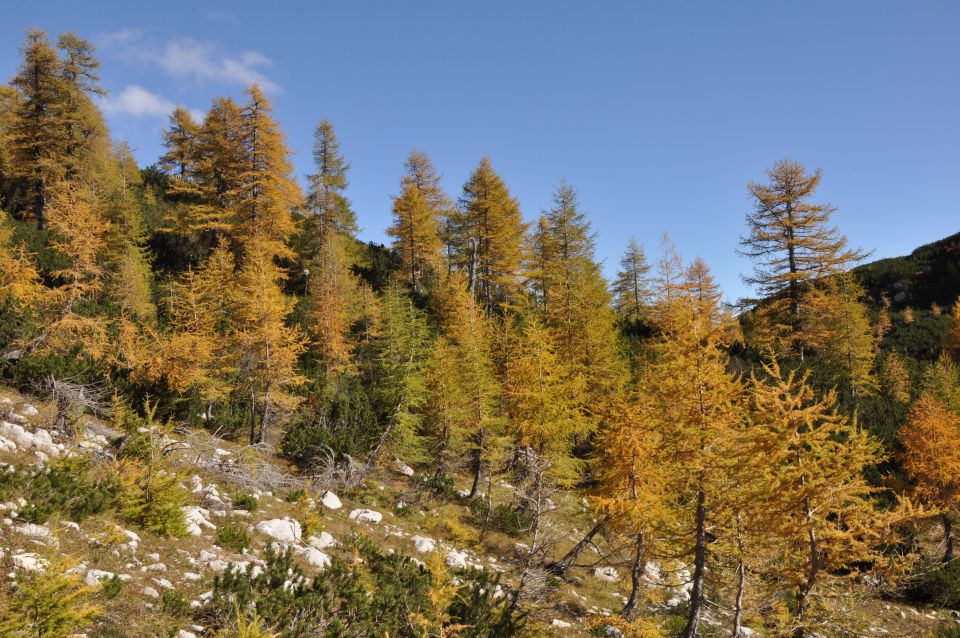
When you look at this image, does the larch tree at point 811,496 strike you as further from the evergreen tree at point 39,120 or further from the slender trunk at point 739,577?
the evergreen tree at point 39,120

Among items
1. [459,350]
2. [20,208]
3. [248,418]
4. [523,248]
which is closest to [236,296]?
[248,418]

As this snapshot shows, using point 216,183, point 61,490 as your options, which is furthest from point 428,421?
point 216,183

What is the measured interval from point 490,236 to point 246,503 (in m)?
23.5

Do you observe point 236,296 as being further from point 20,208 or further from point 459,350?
point 20,208

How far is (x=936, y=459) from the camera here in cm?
1647

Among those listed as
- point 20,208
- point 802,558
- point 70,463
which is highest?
point 20,208

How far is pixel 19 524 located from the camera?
5840 mm

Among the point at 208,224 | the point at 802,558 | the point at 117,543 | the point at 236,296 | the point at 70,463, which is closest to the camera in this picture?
the point at 117,543

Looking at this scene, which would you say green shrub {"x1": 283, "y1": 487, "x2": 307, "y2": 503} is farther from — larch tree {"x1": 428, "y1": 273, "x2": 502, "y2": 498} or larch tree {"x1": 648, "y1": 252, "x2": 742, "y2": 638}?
larch tree {"x1": 648, "y1": 252, "x2": 742, "y2": 638}

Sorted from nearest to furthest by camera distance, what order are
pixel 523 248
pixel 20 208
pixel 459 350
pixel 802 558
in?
pixel 802 558, pixel 459 350, pixel 20 208, pixel 523 248

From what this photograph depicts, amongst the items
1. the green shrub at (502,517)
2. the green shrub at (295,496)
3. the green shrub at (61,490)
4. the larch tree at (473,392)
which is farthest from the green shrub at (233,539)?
the green shrub at (502,517)

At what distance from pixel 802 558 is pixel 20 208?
42.9 metres

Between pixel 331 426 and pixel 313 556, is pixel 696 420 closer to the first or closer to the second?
pixel 313 556

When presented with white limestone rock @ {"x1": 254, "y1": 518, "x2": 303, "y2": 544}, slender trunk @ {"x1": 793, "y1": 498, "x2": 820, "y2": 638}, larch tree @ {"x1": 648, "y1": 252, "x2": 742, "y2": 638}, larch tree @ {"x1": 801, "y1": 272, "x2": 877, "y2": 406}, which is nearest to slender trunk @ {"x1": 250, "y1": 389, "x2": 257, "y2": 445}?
white limestone rock @ {"x1": 254, "y1": 518, "x2": 303, "y2": 544}
